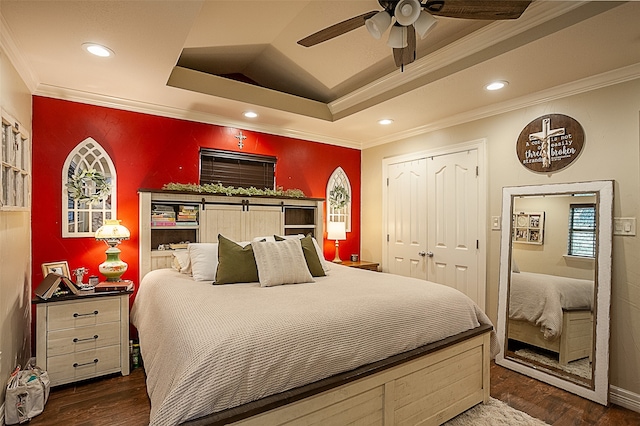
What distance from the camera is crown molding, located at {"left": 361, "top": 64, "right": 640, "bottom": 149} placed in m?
2.55

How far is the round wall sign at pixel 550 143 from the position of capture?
284 centimetres

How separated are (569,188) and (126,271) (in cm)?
410

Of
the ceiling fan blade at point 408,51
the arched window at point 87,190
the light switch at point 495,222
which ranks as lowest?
the light switch at point 495,222

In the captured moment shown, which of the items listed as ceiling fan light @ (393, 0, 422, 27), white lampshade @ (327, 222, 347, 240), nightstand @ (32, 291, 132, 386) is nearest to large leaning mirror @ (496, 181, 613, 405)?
white lampshade @ (327, 222, 347, 240)

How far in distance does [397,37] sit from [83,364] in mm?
3259

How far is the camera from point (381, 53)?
9.73 ft

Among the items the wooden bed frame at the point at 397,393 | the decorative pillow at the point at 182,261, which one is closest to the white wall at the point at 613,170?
the wooden bed frame at the point at 397,393

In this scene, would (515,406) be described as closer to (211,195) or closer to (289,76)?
(211,195)

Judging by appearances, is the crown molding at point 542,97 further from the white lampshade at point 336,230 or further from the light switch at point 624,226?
the white lampshade at point 336,230

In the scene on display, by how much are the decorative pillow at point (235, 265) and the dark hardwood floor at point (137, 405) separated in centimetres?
103

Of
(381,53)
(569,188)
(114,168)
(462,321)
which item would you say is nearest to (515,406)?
(462,321)

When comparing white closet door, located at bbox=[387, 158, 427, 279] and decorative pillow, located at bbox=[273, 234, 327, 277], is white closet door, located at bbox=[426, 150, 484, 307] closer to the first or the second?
white closet door, located at bbox=[387, 158, 427, 279]

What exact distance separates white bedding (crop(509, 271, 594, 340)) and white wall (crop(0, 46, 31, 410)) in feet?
13.1

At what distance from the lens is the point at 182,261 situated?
308cm
